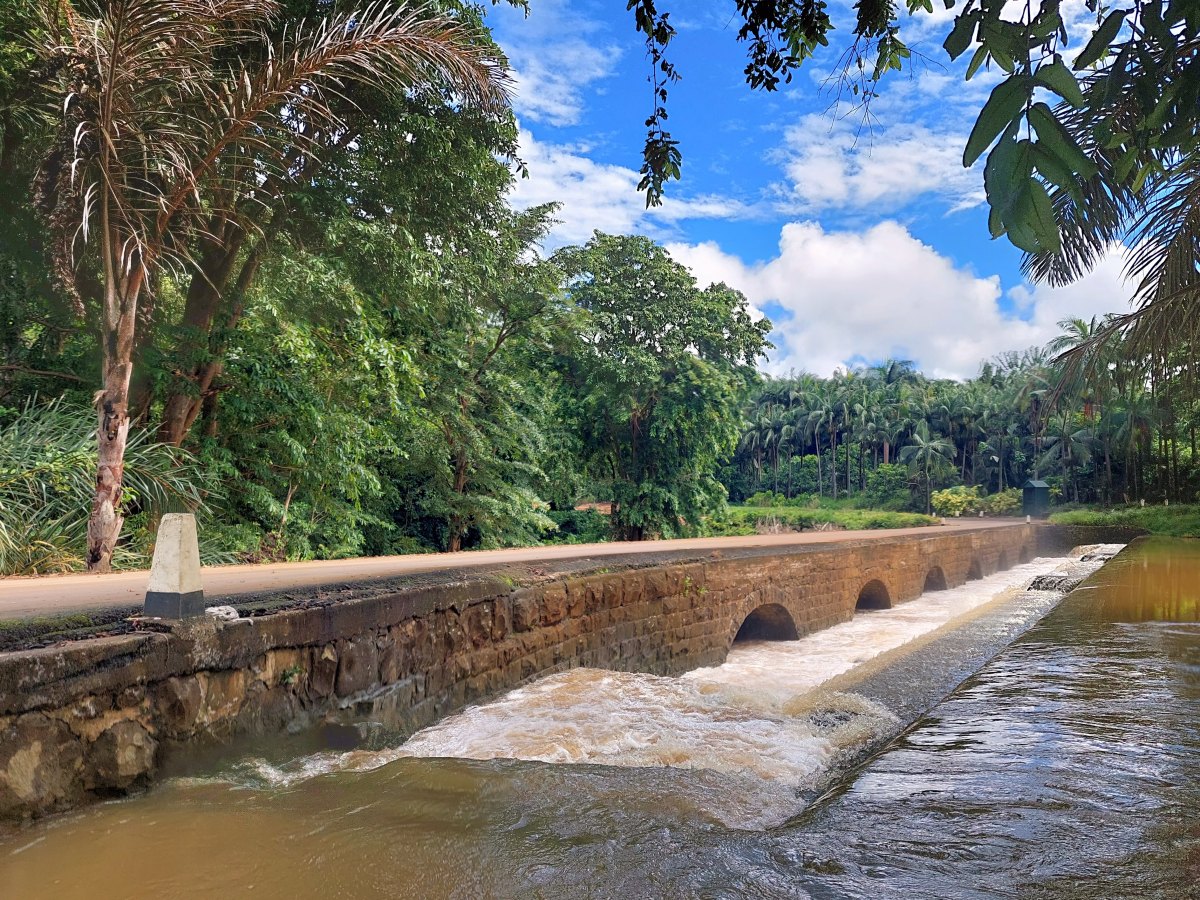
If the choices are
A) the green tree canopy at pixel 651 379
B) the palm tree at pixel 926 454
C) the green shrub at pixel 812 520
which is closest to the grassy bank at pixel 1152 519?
the green shrub at pixel 812 520

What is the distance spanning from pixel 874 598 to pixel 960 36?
44.6 feet

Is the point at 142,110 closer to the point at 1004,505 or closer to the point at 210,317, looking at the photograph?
the point at 210,317

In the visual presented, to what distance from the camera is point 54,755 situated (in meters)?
2.72

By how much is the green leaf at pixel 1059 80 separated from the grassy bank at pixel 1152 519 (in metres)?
22.4

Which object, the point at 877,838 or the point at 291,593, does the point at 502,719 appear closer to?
the point at 291,593

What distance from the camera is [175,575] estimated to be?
3.34m

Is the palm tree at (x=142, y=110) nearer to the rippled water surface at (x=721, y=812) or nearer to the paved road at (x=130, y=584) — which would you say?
the paved road at (x=130, y=584)

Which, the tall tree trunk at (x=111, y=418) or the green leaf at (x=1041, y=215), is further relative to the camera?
the tall tree trunk at (x=111, y=418)

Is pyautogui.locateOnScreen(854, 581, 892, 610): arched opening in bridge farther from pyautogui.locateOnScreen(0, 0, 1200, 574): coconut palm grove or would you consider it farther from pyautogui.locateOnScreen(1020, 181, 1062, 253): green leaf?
pyautogui.locateOnScreen(1020, 181, 1062, 253): green leaf

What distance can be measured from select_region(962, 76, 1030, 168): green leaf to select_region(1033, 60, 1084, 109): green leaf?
0.07 ft

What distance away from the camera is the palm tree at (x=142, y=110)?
595 cm

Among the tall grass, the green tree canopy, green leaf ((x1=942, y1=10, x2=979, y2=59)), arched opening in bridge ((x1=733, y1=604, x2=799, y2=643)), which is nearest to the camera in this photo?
green leaf ((x1=942, y1=10, x2=979, y2=59))

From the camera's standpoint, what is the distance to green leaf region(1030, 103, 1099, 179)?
1.24 meters

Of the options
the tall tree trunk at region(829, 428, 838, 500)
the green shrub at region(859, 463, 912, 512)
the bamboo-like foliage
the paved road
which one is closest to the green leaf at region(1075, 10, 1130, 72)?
the paved road
